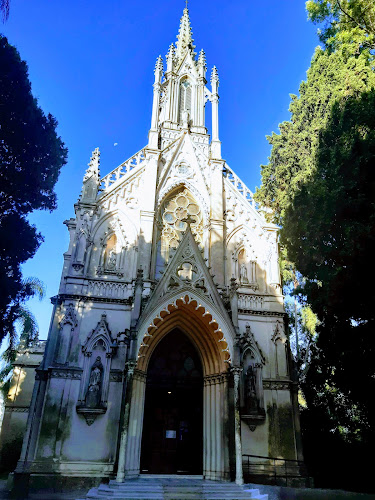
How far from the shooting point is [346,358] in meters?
14.5

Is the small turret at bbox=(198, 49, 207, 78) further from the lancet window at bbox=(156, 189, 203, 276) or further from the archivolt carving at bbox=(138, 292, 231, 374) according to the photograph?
the archivolt carving at bbox=(138, 292, 231, 374)

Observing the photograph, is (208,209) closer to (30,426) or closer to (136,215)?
(136,215)

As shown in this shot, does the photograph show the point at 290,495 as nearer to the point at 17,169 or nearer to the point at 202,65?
the point at 17,169

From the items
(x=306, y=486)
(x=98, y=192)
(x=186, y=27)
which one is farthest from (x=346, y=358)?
(x=186, y=27)

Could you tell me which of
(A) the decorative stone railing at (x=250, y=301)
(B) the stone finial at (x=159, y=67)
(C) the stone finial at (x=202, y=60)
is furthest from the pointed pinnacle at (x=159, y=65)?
(A) the decorative stone railing at (x=250, y=301)

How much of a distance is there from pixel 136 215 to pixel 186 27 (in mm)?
17505

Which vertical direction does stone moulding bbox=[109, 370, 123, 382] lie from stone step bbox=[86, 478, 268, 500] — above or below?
above

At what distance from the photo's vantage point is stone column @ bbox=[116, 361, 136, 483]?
11.7 metres

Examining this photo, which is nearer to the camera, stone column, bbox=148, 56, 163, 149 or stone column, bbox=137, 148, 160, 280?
stone column, bbox=137, 148, 160, 280

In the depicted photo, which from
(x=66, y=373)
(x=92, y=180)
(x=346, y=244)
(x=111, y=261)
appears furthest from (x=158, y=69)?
(x=66, y=373)

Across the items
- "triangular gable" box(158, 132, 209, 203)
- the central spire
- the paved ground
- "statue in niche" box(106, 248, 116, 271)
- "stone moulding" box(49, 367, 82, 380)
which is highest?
the central spire

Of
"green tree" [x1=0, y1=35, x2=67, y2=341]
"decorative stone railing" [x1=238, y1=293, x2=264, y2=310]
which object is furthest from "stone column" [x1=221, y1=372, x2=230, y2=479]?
"green tree" [x1=0, y1=35, x2=67, y2=341]

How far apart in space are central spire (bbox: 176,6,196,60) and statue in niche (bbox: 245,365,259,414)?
66.6 feet

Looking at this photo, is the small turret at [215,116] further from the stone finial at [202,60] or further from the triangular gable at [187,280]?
the triangular gable at [187,280]
